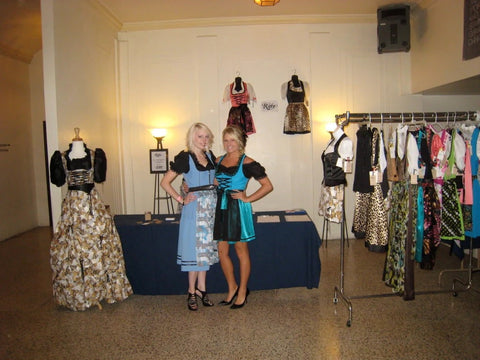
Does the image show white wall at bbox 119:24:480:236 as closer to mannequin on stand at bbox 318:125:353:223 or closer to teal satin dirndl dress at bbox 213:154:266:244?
mannequin on stand at bbox 318:125:353:223

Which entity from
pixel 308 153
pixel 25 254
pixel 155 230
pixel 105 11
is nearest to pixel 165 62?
pixel 105 11

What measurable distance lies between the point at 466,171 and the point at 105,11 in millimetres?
4705

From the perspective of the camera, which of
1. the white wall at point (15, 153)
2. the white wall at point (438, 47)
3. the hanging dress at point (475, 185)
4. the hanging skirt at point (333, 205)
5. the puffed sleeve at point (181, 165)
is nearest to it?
the hanging dress at point (475, 185)

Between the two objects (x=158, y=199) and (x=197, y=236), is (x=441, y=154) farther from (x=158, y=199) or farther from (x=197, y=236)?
(x=158, y=199)

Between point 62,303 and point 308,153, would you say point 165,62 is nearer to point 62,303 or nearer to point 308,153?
point 308,153

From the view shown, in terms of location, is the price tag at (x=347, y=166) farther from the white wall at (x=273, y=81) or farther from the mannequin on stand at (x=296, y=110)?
the white wall at (x=273, y=81)

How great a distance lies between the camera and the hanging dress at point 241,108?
16.8ft

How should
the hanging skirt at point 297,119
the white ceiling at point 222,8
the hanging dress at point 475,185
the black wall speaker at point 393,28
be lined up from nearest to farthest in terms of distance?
the hanging dress at point 475,185 < the white ceiling at point 222,8 < the black wall speaker at point 393,28 < the hanging skirt at point 297,119

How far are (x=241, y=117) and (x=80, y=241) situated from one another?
2952 mm

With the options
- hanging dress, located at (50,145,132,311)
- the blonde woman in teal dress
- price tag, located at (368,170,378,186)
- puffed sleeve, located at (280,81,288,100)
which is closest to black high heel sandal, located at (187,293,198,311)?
the blonde woman in teal dress

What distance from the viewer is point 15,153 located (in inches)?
237

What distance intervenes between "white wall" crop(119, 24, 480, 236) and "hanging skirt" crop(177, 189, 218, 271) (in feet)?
8.22

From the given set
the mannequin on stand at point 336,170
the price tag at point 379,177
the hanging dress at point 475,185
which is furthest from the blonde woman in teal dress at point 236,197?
the hanging dress at point 475,185

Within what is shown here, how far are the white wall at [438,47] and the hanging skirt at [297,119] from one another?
1.70 m
